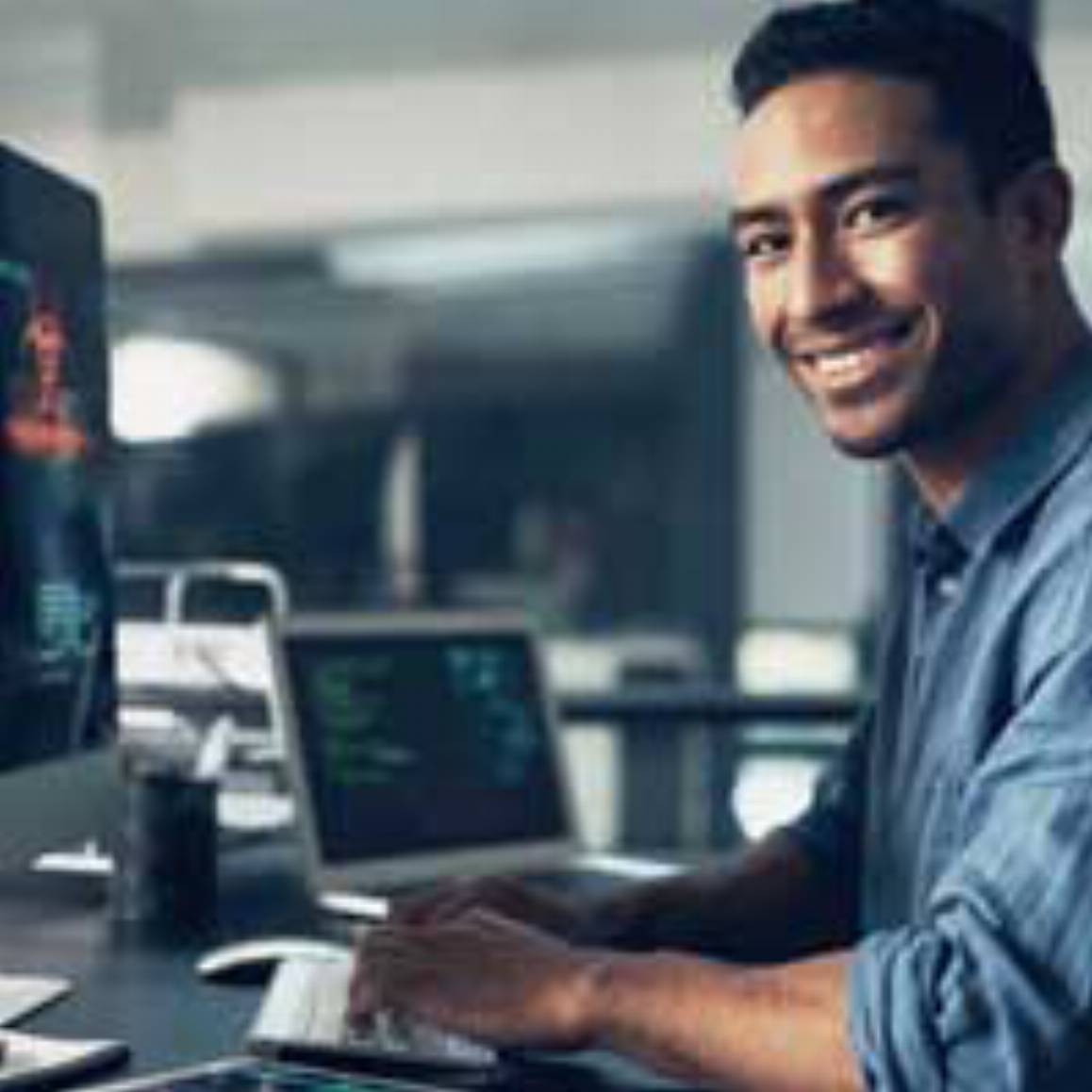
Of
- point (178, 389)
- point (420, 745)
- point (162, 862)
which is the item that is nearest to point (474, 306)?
point (178, 389)

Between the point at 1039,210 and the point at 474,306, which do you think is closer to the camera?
the point at 1039,210

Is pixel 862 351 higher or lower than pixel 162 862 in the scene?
higher

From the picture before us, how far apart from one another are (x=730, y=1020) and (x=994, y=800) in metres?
0.19

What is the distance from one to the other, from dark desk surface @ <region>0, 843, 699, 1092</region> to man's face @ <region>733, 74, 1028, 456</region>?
482 mm

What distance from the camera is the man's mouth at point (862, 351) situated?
4.38ft

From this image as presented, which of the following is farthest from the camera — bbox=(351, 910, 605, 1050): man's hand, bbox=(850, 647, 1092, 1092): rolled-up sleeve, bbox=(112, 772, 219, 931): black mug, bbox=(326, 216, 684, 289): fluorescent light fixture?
bbox=(326, 216, 684, 289): fluorescent light fixture

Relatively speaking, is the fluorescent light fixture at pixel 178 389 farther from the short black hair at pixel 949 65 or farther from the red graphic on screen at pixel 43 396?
the short black hair at pixel 949 65

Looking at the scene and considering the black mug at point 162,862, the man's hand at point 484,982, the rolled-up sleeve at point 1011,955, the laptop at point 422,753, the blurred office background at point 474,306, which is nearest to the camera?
the rolled-up sleeve at point 1011,955

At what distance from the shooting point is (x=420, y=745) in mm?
1892

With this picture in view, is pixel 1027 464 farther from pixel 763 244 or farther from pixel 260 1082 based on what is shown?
pixel 260 1082

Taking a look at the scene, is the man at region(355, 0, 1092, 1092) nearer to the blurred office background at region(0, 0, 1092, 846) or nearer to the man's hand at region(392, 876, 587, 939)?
the man's hand at region(392, 876, 587, 939)

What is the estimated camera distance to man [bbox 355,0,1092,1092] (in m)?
1.00

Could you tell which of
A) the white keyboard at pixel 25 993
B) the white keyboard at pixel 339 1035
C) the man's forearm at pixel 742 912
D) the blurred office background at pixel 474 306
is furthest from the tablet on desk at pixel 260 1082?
the blurred office background at pixel 474 306

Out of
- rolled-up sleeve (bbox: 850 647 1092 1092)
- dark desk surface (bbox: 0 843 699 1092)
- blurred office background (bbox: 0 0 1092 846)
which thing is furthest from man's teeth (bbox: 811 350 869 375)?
blurred office background (bbox: 0 0 1092 846)
